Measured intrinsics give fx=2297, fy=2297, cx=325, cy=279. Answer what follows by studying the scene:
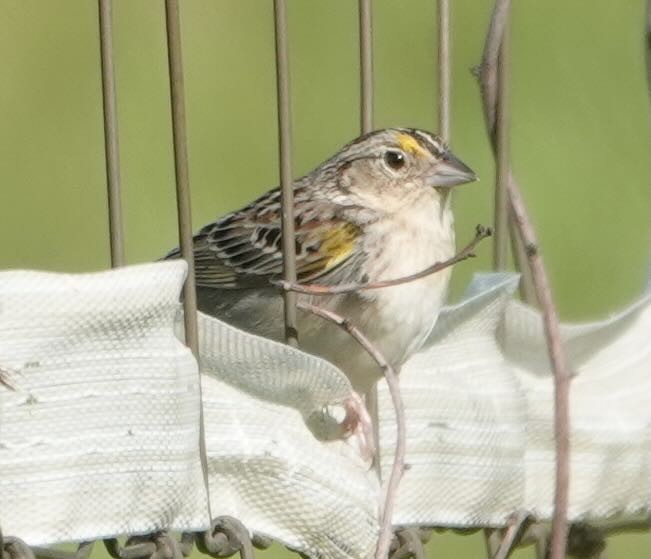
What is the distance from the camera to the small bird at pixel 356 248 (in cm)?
307

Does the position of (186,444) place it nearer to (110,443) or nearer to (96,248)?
(110,443)

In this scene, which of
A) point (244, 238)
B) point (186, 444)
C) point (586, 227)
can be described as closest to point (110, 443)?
point (186, 444)

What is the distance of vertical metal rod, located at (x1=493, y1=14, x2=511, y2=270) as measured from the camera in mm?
2512

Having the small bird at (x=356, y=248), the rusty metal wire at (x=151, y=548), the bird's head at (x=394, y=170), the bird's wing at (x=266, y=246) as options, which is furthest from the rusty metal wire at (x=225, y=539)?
the bird's head at (x=394, y=170)

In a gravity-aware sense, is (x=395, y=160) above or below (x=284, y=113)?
below

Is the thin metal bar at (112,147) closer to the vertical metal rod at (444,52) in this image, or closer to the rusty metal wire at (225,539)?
the rusty metal wire at (225,539)

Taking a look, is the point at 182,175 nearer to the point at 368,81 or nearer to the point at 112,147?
the point at 112,147

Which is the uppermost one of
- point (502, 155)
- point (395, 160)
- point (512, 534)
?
point (502, 155)

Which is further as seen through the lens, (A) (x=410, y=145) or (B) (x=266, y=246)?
(A) (x=410, y=145)

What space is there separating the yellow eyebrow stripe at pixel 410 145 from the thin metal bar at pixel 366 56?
0.52 meters

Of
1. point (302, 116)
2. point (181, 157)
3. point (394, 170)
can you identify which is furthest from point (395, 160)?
point (302, 116)

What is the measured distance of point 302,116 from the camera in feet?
20.9

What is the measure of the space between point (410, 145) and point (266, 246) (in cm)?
30

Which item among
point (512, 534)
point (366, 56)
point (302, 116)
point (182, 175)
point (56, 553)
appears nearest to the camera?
point (56, 553)
